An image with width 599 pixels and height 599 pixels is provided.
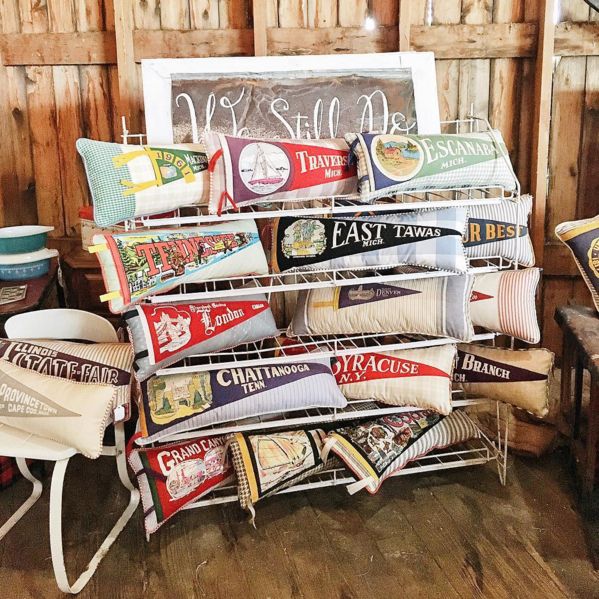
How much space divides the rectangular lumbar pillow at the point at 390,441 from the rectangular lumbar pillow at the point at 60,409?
73 centimetres

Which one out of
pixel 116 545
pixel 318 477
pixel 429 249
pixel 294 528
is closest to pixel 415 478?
pixel 318 477

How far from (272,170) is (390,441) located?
939 mm

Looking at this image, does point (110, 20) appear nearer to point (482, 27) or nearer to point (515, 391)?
point (482, 27)

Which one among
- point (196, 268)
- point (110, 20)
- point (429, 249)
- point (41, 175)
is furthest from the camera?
point (41, 175)

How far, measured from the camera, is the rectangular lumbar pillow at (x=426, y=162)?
77.7 inches

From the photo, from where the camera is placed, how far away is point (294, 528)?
84.2 inches

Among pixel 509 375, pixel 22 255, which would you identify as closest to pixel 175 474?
pixel 22 255

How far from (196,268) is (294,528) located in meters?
0.87

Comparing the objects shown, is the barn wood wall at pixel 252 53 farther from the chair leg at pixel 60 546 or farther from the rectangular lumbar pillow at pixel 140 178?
the chair leg at pixel 60 546

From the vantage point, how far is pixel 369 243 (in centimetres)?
212

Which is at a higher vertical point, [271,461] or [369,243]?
[369,243]

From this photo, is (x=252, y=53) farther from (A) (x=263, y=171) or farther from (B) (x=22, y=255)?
(B) (x=22, y=255)

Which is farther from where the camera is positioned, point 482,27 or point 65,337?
point 482,27

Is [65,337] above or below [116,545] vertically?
above
